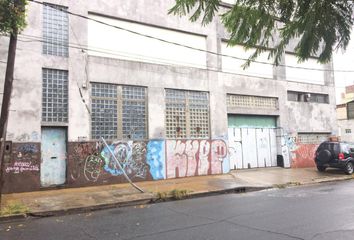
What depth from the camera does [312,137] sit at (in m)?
23.1

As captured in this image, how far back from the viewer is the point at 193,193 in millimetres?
Answer: 12883

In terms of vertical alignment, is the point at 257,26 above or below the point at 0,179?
above

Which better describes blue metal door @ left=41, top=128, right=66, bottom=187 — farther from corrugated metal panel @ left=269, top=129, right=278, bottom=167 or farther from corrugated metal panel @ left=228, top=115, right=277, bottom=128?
corrugated metal panel @ left=269, top=129, right=278, bottom=167

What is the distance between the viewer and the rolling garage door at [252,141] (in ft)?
63.6

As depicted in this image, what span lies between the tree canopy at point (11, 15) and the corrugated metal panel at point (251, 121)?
12.0 m

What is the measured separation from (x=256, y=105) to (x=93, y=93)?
9.23 metres

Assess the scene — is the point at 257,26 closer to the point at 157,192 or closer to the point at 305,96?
the point at 157,192

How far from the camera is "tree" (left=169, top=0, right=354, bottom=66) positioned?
264cm

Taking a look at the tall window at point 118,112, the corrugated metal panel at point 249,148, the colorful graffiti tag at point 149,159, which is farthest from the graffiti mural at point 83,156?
the corrugated metal panel at point 249,148

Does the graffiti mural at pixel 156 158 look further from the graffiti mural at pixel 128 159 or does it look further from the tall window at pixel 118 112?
the tall window at pixel 118 112

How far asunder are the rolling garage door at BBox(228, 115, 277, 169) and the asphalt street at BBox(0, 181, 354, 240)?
785 centimetres

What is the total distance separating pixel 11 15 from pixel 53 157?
597 cm

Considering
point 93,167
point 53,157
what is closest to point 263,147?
point 93,167

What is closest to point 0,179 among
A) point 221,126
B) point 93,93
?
point 93,93
